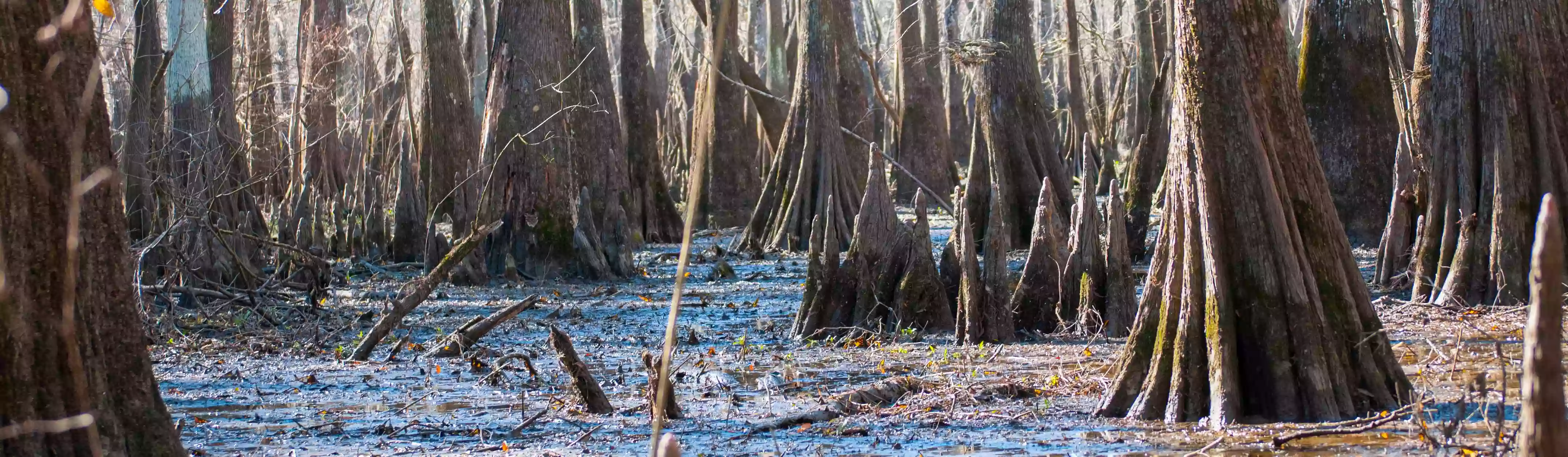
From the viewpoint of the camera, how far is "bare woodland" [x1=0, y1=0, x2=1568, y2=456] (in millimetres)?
3533

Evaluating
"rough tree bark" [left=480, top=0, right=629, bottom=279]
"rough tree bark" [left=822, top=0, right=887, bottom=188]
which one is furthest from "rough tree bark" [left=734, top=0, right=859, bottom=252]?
"rough tree bark" [left=480, top=0, right=629, bottom=279]

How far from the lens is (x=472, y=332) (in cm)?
694

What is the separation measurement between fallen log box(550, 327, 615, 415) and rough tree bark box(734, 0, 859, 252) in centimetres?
783

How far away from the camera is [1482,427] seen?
14.9 feet

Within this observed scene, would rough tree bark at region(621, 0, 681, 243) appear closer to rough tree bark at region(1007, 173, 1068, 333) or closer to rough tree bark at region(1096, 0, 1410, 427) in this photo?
rough tree bark at region(1007, 173, 1068, 333)

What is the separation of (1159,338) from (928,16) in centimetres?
1903

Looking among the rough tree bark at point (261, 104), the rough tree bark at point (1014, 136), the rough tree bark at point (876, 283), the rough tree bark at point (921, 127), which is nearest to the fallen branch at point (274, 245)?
the rough tree bark at point (876, 283)

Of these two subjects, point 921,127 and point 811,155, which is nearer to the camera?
point 811,155

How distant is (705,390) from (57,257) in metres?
3.20

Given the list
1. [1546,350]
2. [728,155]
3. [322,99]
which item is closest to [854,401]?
[1546,350]

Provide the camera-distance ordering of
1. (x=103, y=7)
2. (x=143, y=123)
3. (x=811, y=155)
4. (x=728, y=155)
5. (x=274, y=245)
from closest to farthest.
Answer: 1. (x=103, y=7)
2. (x=274, y=245)
3. (x=143, y=123)
4. (x=811, y=155)
5. (x=728, y=155)

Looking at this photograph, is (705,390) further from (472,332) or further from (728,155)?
(728,155)

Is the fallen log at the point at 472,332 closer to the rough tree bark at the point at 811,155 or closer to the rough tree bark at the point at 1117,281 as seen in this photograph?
the rough tree bark at the point at 1117,281

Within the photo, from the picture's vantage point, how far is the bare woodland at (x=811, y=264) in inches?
139
